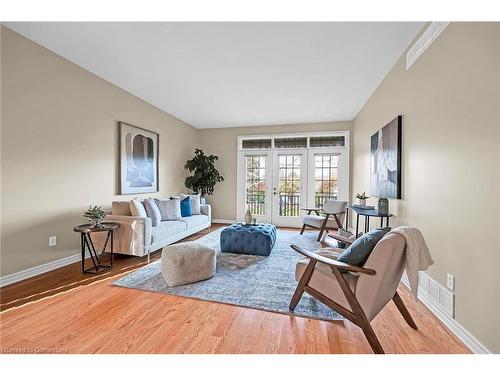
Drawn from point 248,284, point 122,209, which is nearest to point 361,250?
point 248,284

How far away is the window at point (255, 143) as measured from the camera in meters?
5.90

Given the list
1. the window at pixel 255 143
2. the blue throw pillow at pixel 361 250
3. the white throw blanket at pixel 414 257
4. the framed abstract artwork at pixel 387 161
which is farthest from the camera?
the window at pixel 255 143

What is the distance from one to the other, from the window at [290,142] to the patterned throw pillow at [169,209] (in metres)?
3.04

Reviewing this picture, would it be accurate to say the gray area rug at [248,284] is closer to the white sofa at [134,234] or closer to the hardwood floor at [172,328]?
the hardwood floor at [172,328]

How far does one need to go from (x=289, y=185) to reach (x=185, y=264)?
3.87m

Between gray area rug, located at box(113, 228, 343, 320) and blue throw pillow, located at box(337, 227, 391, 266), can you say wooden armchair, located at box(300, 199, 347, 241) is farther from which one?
blue throw pillow, located at box(337, 227, 391, 266)

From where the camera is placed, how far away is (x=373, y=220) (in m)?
3.52

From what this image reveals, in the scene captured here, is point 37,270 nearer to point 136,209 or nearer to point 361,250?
point 136,209

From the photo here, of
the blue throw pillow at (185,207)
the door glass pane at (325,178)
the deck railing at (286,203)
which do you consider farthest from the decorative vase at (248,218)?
the door glass pane at (325,178)

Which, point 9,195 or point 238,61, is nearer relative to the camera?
point 9,195

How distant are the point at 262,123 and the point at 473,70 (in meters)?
4.42

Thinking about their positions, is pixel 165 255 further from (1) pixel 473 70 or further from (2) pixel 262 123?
(2) pixel 262 123

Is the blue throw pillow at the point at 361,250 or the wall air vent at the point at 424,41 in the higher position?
the wall air vent at the point at 424,41
